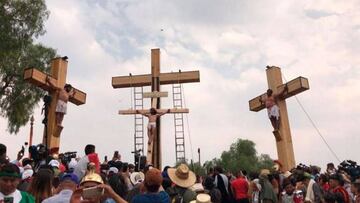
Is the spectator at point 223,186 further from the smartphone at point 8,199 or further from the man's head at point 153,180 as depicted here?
the smartphone at point 8,199

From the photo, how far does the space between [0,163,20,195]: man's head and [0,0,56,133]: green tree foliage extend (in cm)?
1521

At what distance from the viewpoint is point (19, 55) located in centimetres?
1950

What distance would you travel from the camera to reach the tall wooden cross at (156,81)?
1855 centimetres

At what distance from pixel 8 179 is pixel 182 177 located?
3.66 metres

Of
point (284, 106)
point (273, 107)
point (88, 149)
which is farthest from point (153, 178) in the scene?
point (284, 106)

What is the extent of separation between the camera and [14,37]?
60.9 ft

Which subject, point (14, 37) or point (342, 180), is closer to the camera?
point (342, 180)

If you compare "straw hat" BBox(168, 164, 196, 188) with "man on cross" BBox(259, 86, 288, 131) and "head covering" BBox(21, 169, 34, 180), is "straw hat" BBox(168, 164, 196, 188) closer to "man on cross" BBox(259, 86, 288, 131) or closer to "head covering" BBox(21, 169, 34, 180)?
"head covering" BBox(21, 169, 34, 180)

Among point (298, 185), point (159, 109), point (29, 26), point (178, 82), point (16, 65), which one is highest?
point (29, 26)

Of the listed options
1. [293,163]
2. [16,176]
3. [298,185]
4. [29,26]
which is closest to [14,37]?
[29,26]

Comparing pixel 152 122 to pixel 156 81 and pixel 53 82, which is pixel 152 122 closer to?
pixel 156 81

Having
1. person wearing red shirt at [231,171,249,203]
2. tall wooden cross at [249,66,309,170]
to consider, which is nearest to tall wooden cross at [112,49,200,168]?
tall wooden cross at [249,66,309,170]

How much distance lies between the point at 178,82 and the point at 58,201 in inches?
603

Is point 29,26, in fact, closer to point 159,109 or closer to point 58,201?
point 159,109
